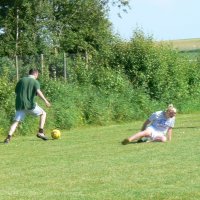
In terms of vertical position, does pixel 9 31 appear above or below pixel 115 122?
above

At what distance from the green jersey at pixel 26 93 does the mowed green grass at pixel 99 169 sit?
3.02ft

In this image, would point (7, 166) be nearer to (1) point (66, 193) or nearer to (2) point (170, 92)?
(1) point (66, 193)

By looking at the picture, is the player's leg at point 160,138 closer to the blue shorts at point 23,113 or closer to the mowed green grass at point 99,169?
the mowed green grass at point 99,169

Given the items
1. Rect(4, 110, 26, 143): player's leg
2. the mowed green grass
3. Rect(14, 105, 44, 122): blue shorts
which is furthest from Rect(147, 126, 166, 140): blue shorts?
Rect(4, 110, 26, 143): player's leg

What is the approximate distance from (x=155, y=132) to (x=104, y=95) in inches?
337

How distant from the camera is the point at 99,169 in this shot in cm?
1379

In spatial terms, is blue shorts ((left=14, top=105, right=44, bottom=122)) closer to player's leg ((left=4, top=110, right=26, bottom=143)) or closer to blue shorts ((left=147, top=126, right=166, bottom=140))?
player's leg ((left=4, top=110, right=26, bottom=143))

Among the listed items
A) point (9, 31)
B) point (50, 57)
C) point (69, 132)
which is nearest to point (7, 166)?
point (69, 132)

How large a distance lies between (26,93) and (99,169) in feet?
21.8

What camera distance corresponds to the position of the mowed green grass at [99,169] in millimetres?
11312

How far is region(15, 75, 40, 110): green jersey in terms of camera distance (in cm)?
2000

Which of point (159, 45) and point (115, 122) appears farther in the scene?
point (159, 45)

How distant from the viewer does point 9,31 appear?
38062 mm

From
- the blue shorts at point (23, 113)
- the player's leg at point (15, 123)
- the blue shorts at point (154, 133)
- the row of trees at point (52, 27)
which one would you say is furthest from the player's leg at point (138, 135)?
the row of trees at point (52, 27)
